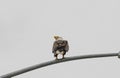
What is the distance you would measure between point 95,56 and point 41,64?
1.85 metres

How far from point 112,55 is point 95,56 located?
1.86 feet

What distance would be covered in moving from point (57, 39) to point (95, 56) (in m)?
1.92

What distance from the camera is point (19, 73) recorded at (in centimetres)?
1298

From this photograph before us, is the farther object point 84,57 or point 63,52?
point 63,52

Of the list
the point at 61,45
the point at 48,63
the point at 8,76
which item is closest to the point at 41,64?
the point at 48,63

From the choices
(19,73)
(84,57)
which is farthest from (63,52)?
(19,73)

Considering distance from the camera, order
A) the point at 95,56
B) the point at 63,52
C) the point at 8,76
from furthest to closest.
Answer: the point at 63,52 < the point at 95,56 < the point at 8,76

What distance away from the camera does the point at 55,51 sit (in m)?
15.1

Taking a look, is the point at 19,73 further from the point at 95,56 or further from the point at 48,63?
the point at 95,56


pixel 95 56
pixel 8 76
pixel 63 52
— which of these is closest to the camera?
pixel 8 76

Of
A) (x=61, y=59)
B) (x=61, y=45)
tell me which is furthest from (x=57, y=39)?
(x=61, y=59)

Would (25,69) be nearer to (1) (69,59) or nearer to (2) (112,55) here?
(1) (69,59)

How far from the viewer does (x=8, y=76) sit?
1293 centimetres

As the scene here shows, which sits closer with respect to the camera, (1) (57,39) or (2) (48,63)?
(2) (48,63)
